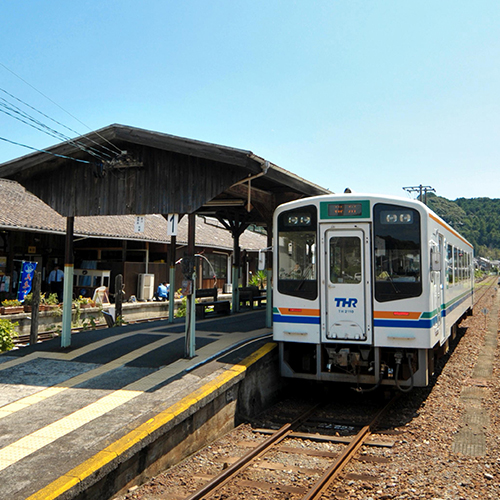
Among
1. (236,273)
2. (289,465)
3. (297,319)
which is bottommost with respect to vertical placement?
(289,465)

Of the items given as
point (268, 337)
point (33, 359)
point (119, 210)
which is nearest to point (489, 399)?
point (268, 337)

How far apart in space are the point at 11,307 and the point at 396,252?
42.3 ft

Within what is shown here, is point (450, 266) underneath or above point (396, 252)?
underneath

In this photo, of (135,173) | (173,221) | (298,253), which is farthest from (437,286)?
(135,173)

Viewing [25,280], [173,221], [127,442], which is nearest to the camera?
[127,442]

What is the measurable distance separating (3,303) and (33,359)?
842cm

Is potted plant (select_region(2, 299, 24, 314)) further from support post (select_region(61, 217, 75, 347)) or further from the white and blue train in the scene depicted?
the white and blue train

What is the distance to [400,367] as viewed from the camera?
25.5 feet

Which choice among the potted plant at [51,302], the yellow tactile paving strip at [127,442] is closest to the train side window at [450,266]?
the yellow tactile paving strip at [127,442]

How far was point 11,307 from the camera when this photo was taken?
15.6 m

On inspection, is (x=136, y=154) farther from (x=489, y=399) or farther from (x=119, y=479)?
(x=489, y=399)

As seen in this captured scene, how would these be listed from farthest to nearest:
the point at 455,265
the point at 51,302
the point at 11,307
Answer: the point at 51,302
the point at 11,307
the point at 455,265

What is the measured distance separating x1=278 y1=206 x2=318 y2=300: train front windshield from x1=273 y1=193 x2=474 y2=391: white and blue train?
2 cm

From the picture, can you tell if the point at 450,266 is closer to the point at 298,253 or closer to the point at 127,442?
the point at 298,253
